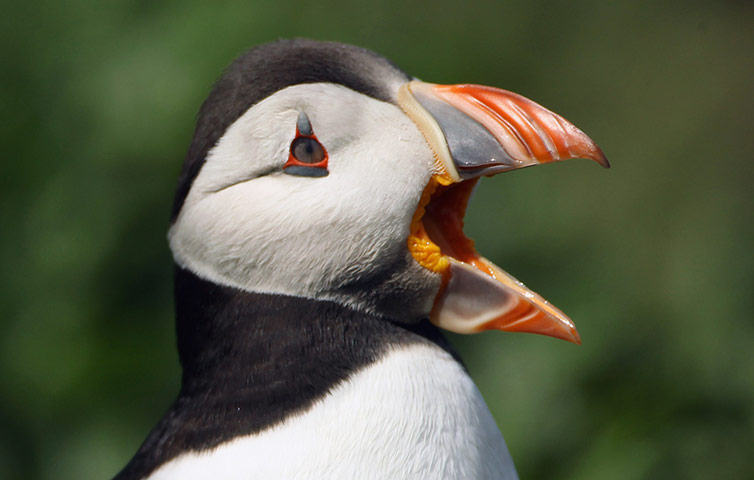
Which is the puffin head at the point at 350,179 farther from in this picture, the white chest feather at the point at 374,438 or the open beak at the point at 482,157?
the white chest feather at the point at 374,438

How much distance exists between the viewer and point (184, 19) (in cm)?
364

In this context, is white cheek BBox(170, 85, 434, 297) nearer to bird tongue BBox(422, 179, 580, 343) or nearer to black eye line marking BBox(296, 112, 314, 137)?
black eye line marking BBox(296, 112, 314, 137)

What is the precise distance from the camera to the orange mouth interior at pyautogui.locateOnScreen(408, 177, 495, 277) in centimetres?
153

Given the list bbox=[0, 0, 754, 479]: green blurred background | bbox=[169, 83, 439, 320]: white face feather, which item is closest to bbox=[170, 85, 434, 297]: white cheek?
bbox=[169, 83, 439, 320]: white face feather

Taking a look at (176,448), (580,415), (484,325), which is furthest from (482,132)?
(580,415)

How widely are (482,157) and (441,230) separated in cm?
22

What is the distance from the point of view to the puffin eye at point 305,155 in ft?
4.81

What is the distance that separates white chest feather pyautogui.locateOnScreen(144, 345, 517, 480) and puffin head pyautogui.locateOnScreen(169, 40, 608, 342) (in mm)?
129

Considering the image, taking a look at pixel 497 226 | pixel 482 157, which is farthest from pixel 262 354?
pixel 497 226

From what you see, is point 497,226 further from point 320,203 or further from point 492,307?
point 320,203

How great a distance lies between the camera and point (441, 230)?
168cm

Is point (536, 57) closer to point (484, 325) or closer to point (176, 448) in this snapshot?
point (484, 325)

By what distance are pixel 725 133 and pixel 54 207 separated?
2809mm

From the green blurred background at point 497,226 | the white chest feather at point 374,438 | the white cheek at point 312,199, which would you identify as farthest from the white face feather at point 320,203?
the green blurred background at point 497,226
